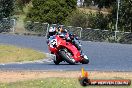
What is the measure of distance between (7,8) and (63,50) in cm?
2867

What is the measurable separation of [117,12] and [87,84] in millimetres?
31167

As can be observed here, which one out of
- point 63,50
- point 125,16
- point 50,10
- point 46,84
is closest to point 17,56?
point 63,50

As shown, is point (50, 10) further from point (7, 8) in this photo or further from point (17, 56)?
point (17, 56)

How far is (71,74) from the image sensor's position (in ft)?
56.8

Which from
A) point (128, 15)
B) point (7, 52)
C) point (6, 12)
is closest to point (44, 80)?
point (7, 52)

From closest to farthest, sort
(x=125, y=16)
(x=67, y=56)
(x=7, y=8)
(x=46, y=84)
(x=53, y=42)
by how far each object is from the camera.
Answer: (x=46, y=84) → (x=53, y=42) → (x=67, y=56) → (x=125, y=16) → (x=7, y=8)

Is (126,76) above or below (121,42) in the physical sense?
above

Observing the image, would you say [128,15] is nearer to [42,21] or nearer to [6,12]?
[42,21]

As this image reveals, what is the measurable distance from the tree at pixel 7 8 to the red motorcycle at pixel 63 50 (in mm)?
27069

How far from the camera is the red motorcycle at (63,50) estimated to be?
20172mm

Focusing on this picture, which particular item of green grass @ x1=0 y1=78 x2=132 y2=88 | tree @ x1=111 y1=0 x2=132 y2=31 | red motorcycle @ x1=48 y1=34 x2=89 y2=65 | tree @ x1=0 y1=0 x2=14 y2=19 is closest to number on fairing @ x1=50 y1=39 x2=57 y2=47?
red motorcycle @ x1=48 y1=34 x2=89 y2=65

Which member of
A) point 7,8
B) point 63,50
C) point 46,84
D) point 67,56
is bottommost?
point 7,8

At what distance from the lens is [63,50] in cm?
2033

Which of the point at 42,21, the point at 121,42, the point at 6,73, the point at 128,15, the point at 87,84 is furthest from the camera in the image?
the point at 42,21
